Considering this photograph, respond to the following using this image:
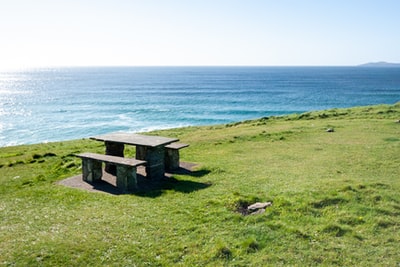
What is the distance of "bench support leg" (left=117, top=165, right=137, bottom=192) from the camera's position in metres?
15.5

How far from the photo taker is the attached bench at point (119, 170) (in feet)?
50.8

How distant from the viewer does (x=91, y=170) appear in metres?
16.7

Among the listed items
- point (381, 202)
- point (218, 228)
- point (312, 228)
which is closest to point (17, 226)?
point (218, 228)

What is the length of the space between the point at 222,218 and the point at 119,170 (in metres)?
6.12

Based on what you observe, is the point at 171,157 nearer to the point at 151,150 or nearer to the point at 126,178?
the point at 151,150

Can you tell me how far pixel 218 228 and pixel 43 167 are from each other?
1437 centimetres

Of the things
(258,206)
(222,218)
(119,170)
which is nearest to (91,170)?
(119,170)

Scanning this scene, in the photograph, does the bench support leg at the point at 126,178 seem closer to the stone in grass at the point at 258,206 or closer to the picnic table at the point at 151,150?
the picnic table at the point at 151,150

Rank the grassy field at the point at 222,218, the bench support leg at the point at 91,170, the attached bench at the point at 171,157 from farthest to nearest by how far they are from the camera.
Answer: the attached bench at the point at 171,157, the bench support leg at the point at 91,170, the grassy field at the point at 222,218

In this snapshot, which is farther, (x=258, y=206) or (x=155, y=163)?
(x=155, y=163)

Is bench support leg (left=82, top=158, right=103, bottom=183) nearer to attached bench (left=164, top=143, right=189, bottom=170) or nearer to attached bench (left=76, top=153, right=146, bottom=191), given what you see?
attached bench (left=76, top=153, right=146, bottom=191)

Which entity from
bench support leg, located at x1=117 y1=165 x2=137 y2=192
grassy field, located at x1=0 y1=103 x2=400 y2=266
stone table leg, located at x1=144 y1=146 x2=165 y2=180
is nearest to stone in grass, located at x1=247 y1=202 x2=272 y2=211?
grassy field, located at x1=0 y1=103 x2=400 y2=266

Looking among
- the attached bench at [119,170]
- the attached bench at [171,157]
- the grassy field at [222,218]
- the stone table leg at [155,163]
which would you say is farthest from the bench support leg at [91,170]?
the attached bench at [171,157]

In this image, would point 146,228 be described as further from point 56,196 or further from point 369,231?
point 369,231
